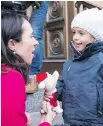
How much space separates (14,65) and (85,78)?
33.1 inches

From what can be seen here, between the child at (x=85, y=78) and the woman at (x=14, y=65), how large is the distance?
451 mm

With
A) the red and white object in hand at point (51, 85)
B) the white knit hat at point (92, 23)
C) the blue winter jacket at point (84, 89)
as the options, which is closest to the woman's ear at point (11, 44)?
the red and white object in hand at point (51, 85)

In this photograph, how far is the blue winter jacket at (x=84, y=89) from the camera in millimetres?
2430

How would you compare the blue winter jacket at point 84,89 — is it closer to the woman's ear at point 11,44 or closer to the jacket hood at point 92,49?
the jacket hood at point 92,49

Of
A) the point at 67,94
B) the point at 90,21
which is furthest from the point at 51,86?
the point at 90,21

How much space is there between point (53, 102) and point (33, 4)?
105 cm

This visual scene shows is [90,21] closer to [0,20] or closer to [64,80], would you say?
[64,80]

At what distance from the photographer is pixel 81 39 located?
8.68 feet

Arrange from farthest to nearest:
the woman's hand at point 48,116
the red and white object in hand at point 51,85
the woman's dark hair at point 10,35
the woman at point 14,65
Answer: the red and white object in hand at point 51,85, the woman's hand at point 48,116, the woman's dark hair at point 10,35, the woman at point 14,65

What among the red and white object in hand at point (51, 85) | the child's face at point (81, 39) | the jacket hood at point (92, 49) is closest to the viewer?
the red and white object in hand at point (51, 85)

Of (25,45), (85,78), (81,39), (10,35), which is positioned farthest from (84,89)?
(10,35)

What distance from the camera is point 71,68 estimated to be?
2629 millimetres

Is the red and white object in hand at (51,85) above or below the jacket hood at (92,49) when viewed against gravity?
below

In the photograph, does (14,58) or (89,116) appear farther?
(89,116)
